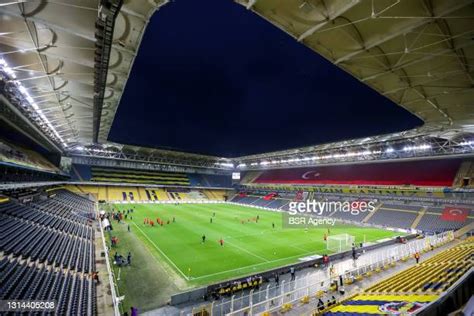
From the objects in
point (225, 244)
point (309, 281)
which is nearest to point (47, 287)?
point (309, 281)

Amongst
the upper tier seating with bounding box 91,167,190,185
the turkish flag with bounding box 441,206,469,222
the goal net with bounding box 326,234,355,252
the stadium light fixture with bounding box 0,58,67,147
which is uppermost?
the stadium light fixture with bounding box 0,58,67,147

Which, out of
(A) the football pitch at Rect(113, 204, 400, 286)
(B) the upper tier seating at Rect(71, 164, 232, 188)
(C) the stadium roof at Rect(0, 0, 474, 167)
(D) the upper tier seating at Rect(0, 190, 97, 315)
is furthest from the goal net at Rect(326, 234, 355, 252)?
(B) the upper tier seating at Rect(71, 164, 232, 188)

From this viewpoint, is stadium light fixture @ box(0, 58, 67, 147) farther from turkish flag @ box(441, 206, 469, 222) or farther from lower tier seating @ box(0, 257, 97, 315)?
turkish flag @ box(441, 206, 469, 222)

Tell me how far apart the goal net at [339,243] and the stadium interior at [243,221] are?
0.72ft

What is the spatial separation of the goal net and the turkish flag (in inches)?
710

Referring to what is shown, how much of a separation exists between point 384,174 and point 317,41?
44.2 meters

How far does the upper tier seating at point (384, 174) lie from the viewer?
125 feet

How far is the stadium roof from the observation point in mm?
6949

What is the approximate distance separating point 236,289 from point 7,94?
59.2 ft

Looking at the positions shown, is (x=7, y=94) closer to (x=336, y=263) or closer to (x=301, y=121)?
(x=336, y=263)

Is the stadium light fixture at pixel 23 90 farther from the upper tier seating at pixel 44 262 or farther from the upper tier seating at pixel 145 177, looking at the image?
the upper tier seating at pixel 145 177

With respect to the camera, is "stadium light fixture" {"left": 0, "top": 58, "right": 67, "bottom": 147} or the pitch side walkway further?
the pitch side walkway

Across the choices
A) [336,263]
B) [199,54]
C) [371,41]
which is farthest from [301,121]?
[371,41]

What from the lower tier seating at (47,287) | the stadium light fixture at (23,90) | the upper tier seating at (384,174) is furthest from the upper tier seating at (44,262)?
the upper tier seating at (384,174)
